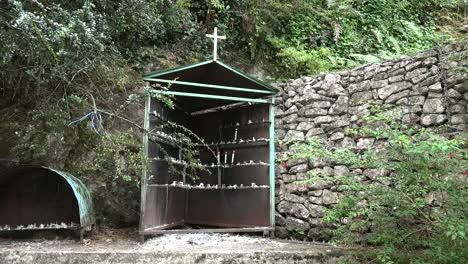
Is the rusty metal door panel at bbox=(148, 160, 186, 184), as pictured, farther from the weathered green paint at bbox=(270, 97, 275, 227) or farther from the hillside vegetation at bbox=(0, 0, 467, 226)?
the weathered green paint at bbox=(270, 97, 275, 227)

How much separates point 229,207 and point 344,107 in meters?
2.09

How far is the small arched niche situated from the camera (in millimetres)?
4738

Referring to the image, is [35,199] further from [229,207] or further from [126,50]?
[126,50]

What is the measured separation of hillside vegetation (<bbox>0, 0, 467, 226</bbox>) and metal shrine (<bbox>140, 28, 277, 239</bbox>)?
1.33ft

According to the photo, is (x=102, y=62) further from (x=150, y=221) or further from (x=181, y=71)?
(x=150, y=221)

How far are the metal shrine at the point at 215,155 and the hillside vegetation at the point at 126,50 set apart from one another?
41 cm

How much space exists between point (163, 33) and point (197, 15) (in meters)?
1.17

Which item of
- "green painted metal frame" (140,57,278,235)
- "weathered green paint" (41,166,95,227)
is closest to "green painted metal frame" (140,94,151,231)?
"green painted metal frame" (140,57,278,235)

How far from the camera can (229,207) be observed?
548 centimetres

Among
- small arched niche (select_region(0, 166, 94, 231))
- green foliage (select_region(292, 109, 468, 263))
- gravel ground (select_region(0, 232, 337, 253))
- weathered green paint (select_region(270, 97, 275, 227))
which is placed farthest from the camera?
weathered green paint (select_region(270, 97, 275, 227))

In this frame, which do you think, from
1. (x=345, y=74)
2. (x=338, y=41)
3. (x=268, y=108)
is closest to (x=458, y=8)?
(x=338, y=41)

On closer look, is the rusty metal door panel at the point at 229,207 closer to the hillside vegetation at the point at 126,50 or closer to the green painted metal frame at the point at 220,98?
the green painted metal frame at the point at 220,98

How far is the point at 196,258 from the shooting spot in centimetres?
364

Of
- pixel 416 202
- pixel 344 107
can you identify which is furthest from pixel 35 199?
pixel 416 202
